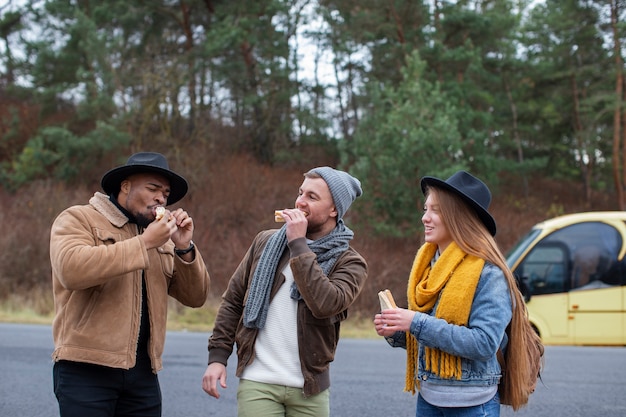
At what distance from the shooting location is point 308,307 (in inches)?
129

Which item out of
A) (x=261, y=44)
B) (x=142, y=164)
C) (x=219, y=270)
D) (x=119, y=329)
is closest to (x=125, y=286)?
(x=119, y=329)

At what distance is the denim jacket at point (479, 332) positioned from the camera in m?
2.97

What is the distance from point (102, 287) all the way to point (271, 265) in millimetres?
817

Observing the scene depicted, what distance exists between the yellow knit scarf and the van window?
31.5 feet

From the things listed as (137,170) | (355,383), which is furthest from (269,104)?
(137,170)

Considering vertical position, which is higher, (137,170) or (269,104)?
(269,104)

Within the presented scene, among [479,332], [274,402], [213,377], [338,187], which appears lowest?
[274,402]

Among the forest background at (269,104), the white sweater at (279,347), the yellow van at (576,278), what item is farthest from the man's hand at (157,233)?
the forest background at (269,104)

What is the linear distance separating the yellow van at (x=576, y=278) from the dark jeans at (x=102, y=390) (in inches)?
385

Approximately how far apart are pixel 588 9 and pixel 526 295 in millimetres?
19642

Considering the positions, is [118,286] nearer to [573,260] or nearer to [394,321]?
[394,321]

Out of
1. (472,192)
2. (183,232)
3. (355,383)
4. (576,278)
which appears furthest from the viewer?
(576,278)

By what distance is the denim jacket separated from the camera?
297 centimetres

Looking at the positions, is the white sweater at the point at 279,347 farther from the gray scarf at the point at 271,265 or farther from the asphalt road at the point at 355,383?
the asphalt road at the point at 355,383
